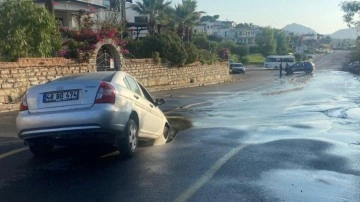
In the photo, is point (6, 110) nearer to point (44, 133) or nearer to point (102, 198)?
point (44, 133)

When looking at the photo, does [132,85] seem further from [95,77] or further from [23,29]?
[23,29]

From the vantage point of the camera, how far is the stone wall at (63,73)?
17767 mm

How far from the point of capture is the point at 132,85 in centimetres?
834

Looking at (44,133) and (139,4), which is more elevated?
(139,4)

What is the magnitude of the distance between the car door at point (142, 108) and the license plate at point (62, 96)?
3.80 feet

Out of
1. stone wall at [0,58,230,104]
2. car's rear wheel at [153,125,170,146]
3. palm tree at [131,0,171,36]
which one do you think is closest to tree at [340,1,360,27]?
stone wall at [0,58,230,104]

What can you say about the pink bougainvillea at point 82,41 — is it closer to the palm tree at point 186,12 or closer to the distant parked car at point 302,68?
the palm tree at point 186,12

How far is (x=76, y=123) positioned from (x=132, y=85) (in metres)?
1.64

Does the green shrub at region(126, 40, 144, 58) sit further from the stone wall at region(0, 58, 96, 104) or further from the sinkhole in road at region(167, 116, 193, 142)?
the sinkhole in road at region(167, 116, 193, 142)

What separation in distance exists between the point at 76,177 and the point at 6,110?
11.5 metres

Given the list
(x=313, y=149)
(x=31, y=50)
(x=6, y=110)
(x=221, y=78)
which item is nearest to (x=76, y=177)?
(x=313, y=149)

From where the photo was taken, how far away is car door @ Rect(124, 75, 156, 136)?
8062mm

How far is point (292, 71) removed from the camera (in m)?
63.6

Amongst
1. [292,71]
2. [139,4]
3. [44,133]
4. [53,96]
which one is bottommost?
[292,71]
